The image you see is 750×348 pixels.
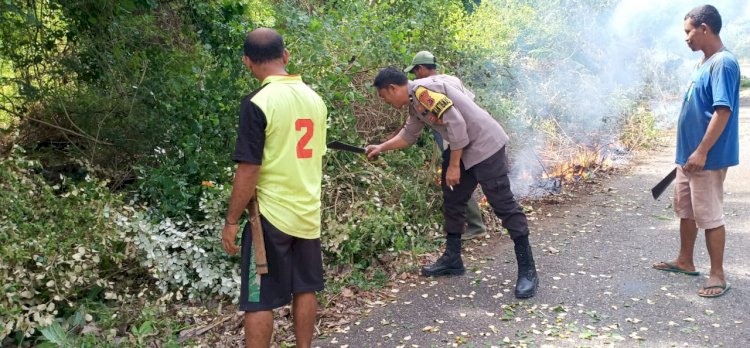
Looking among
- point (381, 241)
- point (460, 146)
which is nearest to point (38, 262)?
point (381, 241)

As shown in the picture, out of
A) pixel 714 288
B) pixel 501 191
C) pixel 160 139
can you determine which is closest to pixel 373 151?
pixel 501 191

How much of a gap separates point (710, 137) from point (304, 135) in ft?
9.00

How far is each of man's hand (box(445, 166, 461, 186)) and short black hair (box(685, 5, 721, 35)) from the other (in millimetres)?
1888

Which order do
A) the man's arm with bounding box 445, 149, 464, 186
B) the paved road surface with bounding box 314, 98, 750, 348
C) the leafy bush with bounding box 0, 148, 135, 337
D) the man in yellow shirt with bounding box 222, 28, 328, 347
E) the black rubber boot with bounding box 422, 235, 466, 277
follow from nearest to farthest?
the man in yellow shirt with bounding box 222, 28, 328, 347
the leafy bush with bounding box 0, 148, 135, 337
the paved road surface with bounding box 314, 98, 750, 348
the man's arm with bounding box 445, 149, 464, 186
the black rubber boot with bounding box 422, 235, 466, 277

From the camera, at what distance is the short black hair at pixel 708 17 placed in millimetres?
4215

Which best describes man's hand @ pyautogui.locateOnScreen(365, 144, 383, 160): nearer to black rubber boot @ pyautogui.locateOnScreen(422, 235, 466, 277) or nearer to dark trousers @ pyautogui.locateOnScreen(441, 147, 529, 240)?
dark trousers @ pyautogui.locateOnScreen(441, 147, 529, 240)

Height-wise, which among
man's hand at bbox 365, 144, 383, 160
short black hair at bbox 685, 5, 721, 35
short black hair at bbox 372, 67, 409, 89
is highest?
short black hair at bbox 685, 5, 721, 35

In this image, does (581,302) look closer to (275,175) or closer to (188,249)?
(275,175)

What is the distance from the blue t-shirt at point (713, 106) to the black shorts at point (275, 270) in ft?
9.14

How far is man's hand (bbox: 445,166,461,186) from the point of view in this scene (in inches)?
181

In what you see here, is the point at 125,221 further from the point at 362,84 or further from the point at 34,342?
the point at 362,84

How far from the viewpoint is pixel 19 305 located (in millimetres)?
3713

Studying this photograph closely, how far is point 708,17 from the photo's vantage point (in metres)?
4.22

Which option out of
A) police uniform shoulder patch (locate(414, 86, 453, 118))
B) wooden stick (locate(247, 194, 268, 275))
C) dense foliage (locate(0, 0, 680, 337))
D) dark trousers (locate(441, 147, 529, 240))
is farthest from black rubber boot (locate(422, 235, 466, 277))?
wooden stick (locate(247, 194, 268, 275))
